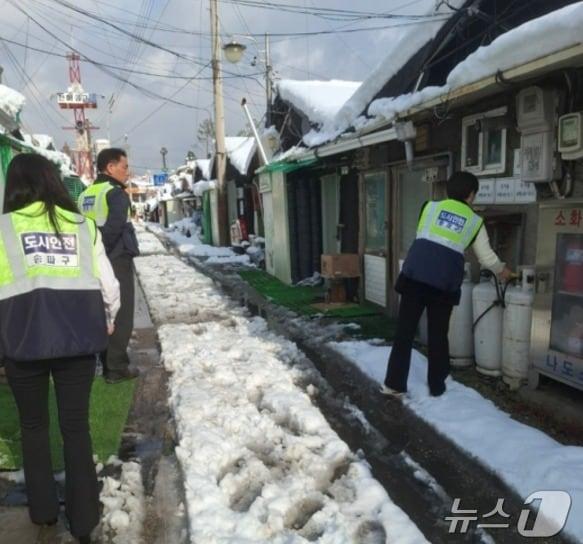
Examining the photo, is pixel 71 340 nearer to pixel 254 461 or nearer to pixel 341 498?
pixel 254 461

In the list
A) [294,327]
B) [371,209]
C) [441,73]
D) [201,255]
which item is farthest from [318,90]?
[201,255]

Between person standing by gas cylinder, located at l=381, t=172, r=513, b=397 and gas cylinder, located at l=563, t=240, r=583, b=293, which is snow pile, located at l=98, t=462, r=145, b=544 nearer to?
person standing by gas cylinder, located at l=381, t=172, r=513, b=397

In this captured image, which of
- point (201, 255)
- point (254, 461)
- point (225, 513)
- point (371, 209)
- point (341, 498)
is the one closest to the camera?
point (225, 513)

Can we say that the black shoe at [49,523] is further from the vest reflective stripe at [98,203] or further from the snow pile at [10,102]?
the snow pile at [10,102]

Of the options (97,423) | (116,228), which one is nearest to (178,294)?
(116,228)

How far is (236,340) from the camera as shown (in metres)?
6.29

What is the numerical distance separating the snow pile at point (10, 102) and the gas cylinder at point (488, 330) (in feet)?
22.4

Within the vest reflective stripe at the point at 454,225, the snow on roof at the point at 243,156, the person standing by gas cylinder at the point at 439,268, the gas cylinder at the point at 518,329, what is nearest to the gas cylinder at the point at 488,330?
the gas cylinder at the point at 518,329

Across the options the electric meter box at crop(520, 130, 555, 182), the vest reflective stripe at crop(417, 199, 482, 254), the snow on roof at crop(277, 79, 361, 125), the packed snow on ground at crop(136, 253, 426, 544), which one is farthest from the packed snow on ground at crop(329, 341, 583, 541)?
the snow on roof at crop(277, 79, 361, 125)

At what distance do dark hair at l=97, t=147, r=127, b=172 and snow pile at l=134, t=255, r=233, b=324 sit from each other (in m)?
3.22

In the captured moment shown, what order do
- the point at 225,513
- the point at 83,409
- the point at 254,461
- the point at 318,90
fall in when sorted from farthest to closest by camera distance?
the point at 318,90, the point at 254,461, the point at 225,513, the point at 83,409

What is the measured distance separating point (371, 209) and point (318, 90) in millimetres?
4474

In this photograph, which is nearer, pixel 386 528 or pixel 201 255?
pixel 386 528

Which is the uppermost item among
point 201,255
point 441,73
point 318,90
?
point 318,90
